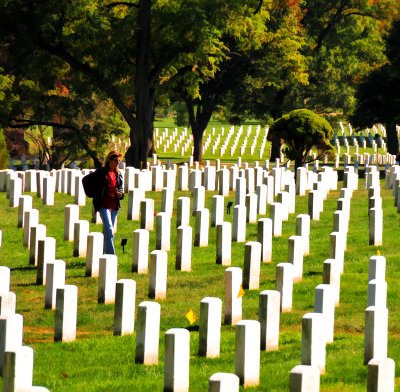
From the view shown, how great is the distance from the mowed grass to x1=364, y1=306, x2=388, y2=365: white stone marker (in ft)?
0.58

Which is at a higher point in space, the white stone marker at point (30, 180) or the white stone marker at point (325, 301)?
the white stone marker at point (30, 180)

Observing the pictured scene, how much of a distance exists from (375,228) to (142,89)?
21.4 metres

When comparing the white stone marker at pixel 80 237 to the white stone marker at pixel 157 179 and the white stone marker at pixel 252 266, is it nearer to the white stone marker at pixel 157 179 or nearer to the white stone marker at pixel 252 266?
the white stone marker at pixel 252 266

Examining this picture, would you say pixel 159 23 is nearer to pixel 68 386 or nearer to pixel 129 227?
pixel 129 227

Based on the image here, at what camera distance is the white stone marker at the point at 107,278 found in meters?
14.6

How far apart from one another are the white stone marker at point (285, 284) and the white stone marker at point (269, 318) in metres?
1.95

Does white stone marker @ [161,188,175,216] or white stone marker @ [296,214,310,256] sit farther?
white stone marker @ [161,188,175,216]

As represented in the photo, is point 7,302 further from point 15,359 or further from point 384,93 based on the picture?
point 384,93

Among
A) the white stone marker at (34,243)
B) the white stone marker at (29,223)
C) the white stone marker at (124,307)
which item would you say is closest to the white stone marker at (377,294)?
the white stone marker at (124,307)

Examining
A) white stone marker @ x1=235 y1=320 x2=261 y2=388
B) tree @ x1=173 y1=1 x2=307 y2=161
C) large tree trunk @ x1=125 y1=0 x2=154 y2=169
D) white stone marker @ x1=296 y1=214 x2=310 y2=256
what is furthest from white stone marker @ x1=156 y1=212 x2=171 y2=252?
tree @ x1=173 y1=1 x2=307 y2=161

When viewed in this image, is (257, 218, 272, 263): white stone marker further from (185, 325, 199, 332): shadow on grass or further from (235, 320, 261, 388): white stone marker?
(235, 320, 261, 388): white stone marker

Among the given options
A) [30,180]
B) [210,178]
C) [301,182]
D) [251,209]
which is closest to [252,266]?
[251,209]

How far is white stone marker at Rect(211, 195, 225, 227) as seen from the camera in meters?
21.6

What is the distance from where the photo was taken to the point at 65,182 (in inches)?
1124
